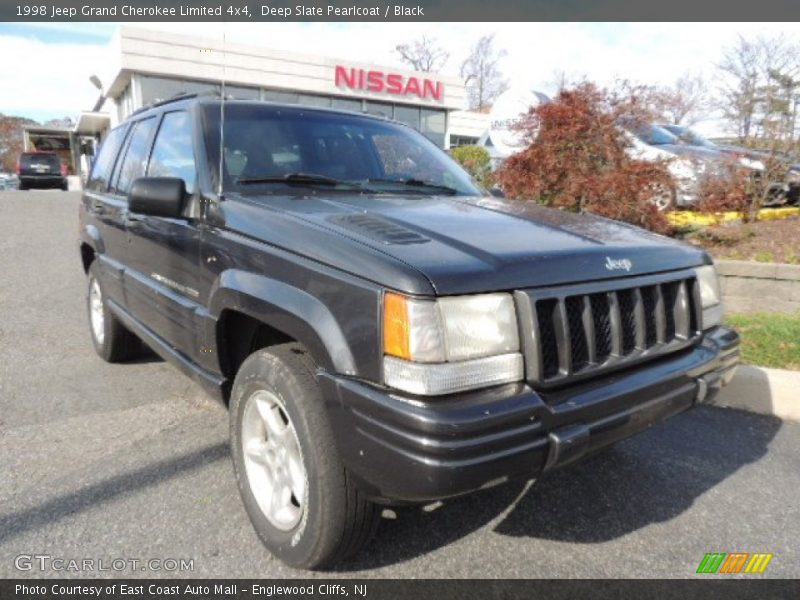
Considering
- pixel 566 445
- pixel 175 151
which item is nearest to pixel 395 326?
pixel 566 445

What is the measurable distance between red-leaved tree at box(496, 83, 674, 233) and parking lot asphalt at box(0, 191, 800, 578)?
3.20 m

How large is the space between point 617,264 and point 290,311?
4.09ft

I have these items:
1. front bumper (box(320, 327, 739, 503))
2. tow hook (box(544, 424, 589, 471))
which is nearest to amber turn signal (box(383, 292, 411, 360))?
front bumper (box(320, 327, 739, 503))

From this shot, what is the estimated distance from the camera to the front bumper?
1784 millimetres

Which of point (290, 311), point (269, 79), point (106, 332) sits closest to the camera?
point (290, 311)

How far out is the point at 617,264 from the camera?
2283mm

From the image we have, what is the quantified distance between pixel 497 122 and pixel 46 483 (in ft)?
59.7

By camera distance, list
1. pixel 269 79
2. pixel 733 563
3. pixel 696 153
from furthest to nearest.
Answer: pixel 269 79 → pixel 696 153 → pixel 733 563

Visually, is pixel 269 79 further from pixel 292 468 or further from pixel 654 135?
pixel 292 468

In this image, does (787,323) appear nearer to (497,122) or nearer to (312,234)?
(312,234)

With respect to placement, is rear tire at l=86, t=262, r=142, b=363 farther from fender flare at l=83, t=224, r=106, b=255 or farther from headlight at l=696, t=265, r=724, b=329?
headlight at l=696, t=265, r=724, b=329

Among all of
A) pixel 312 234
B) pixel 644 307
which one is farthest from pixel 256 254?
pixel 644 307

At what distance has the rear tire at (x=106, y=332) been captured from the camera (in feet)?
14.9

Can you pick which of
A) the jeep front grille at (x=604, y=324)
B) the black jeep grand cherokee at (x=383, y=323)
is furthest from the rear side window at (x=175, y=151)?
the jeep front grille at (x=604, y=324)
